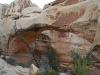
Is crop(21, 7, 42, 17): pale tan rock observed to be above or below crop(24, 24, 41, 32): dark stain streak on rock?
above

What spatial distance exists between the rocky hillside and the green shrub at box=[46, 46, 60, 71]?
0.53m

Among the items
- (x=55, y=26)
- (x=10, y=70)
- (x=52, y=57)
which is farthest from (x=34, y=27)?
(x=52, y=57)

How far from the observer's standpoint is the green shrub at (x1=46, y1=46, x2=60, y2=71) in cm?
1594

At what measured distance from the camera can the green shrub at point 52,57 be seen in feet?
52.3

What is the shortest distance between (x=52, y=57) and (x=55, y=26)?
4816 millimetres

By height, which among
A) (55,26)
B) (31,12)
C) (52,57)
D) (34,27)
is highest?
(31,12)

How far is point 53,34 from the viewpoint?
17.8 m

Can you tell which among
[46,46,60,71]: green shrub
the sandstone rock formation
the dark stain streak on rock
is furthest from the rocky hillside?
the sandstone rock formation

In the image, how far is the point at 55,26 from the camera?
1226 cm

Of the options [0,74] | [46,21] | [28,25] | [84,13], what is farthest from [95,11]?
[0,74]

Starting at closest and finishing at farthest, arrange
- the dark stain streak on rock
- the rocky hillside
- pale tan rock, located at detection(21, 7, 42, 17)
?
the rocky hillside < the dark stain streak on rock < pale tan rock, located at detection(21, 7, 42, 17)

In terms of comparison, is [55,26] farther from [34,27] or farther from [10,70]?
[10,70]

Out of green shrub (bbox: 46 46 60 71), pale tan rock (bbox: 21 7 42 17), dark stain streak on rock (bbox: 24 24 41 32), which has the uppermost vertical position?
pale tan rock (bbox: 21 7 42 17)

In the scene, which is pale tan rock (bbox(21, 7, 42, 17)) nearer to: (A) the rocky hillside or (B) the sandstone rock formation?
(A) the rocky hillside
